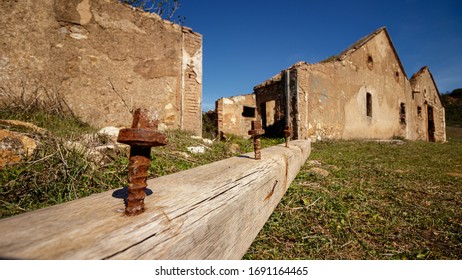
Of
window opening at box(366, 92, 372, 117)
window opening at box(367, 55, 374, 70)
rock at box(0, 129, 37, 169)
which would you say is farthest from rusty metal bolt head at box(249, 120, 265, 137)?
window opening at box(367, 55, 374, 70)

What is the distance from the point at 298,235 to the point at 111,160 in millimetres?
2033

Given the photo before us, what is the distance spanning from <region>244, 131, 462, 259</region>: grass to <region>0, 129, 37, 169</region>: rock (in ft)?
7.17

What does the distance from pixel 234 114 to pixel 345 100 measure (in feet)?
17.0

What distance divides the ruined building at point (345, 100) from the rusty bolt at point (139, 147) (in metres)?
7.55

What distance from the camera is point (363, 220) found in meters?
1.95

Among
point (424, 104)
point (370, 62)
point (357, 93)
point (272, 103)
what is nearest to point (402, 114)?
point (424, 104)

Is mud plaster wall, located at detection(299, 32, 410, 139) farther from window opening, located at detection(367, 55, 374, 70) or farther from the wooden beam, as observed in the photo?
the wooden beam

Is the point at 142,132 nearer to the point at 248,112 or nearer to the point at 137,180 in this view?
the point at 137,180

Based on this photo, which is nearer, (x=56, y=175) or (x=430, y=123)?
(x=56, y=175)

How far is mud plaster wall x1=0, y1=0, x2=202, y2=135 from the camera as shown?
12.2 feet

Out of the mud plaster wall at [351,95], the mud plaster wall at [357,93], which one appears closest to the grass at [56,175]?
the mud plaster wall at [351,95]

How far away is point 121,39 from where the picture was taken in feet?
15.0
